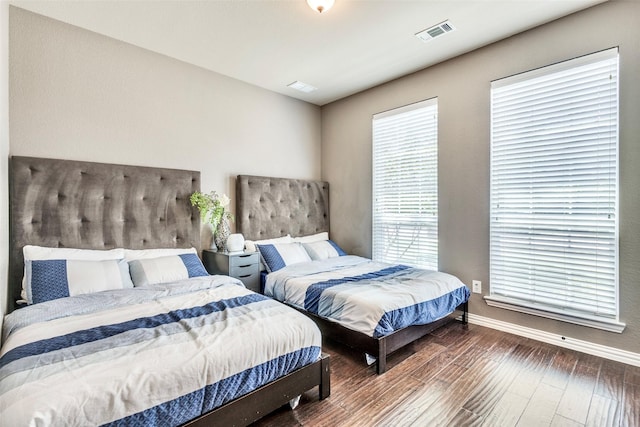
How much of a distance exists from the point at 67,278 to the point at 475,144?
3.85m

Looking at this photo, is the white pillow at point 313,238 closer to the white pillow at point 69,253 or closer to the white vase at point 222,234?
the white vase at point 222,234

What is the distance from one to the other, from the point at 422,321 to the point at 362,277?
2.39 ft

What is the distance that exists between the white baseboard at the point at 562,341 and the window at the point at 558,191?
0.18 metres

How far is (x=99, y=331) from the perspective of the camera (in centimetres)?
163

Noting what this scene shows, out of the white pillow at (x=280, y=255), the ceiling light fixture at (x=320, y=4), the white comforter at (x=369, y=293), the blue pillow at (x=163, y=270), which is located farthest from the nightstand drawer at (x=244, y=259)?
the ceiling light fixture at (x=320, y=4)

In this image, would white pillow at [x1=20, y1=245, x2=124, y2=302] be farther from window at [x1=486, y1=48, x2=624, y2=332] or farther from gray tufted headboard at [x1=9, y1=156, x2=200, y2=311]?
window at [x1=486, y1=48, x2=624, y2=332]

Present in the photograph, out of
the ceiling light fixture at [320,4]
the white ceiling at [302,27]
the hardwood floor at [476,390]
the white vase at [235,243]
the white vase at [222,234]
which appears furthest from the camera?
the white vase at [222,234]

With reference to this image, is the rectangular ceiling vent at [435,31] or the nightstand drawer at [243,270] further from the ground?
the rectangular ceiling vent at [435,31]

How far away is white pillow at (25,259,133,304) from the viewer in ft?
6.97

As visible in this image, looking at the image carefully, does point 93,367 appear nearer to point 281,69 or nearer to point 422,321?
point 422,321

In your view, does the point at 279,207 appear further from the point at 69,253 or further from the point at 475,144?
the point at 475,144

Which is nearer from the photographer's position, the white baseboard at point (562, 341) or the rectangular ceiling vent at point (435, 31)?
A: the white baseboard at point (562, 341)

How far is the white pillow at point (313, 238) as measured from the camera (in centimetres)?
430

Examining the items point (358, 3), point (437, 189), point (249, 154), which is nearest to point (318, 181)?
point (249, 154)
